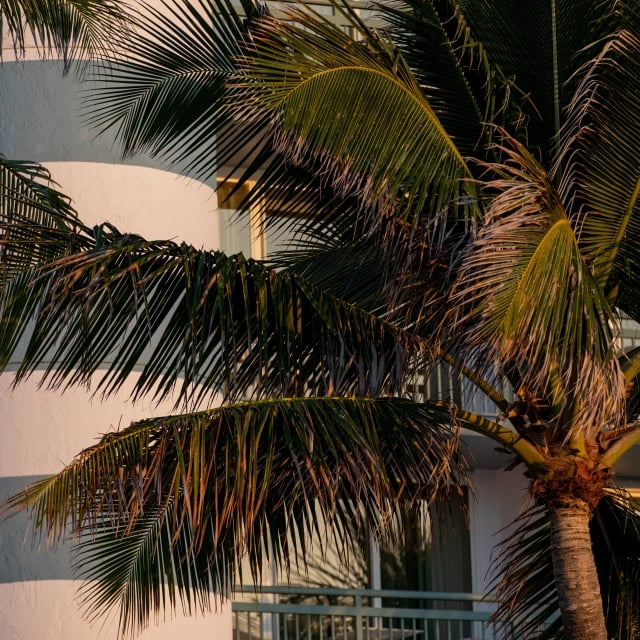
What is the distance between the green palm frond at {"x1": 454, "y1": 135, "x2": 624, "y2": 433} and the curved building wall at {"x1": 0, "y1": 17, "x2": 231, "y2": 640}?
446 cm

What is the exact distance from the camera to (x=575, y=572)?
8539mm

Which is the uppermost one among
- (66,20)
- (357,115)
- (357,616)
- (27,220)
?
(66,20)

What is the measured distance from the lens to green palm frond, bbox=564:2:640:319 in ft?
27.8

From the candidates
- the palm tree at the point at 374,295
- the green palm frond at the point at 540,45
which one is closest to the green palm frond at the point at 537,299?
the palm tree at the point at 374,295

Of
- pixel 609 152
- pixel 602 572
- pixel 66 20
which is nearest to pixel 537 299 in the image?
pixel 609 152

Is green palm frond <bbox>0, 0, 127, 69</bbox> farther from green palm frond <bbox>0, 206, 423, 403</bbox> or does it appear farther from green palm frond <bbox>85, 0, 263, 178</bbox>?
green palm frond <bbox>0, 206, 423, 403</bbox>

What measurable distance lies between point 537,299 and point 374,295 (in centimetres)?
208

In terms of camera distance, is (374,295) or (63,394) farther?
(63,394)

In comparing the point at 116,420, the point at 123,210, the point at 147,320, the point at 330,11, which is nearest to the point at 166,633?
the point at 116,420

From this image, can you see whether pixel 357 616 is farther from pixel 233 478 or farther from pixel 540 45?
pixel 540 45

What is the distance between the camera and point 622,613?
32.1 feet

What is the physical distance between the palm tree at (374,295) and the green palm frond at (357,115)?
0.05 feet

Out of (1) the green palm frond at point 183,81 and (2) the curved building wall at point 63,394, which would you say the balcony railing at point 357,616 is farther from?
(1) the green palm frond at point 183,81

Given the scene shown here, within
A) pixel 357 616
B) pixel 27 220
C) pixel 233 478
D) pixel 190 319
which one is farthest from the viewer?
pixel 357 616
